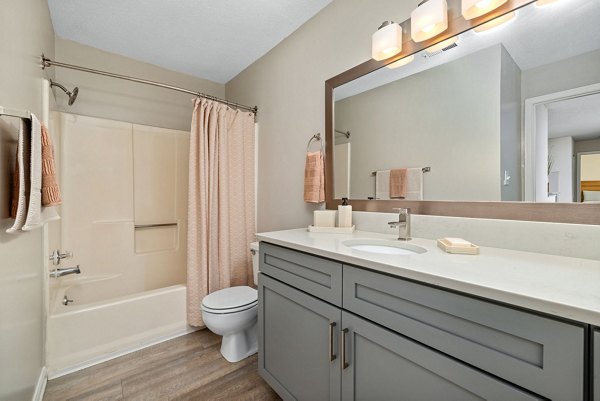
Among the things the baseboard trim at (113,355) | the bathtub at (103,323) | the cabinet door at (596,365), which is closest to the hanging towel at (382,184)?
the cabinet door at (596,365)

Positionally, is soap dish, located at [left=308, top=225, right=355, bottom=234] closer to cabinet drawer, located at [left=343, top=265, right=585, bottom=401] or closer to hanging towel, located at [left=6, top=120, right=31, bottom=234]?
cabinet drawer, located at [left=343, top=265, right=585, bottom=401]

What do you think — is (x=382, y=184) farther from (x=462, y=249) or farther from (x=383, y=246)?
(x=462, y=249)

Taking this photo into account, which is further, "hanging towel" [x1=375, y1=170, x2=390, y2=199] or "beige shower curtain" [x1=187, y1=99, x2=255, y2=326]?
"beige shower curtain" [x1=187, y1=99, x2=255, y2=326]

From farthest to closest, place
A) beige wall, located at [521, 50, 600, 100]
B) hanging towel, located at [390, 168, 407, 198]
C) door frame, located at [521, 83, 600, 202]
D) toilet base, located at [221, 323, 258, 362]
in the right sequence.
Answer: toilet base, located at [221, 323, 258, 362] < hanging towel, located at [390, 168, 407, 198] < door frame, located at [521, 83, 600, 202] < beige wall, located at [521, 50, 600, 100]

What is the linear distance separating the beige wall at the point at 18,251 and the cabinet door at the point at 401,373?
128cm

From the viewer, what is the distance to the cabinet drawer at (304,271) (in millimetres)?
1021

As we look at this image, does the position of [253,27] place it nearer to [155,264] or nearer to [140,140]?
[140,140]

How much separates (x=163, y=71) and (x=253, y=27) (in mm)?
1230

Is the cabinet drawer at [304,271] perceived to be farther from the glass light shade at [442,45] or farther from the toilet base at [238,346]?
the glass light shade at [442,45]

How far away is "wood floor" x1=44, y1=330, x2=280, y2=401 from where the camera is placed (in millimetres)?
1458

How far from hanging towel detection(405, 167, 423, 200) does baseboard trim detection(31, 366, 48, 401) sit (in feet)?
7.29

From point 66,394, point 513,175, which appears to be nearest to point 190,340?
point 66,394

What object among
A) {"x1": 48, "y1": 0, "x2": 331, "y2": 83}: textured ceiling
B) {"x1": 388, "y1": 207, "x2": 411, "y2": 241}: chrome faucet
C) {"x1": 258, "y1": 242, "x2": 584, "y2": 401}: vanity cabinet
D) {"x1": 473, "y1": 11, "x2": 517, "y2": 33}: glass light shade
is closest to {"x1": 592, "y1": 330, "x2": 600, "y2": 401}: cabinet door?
{"x1": 258, "y1": 242, "x2": 584, "y2": 401}: vanity cabinet

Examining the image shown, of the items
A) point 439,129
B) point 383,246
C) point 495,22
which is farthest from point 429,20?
point 383,246
